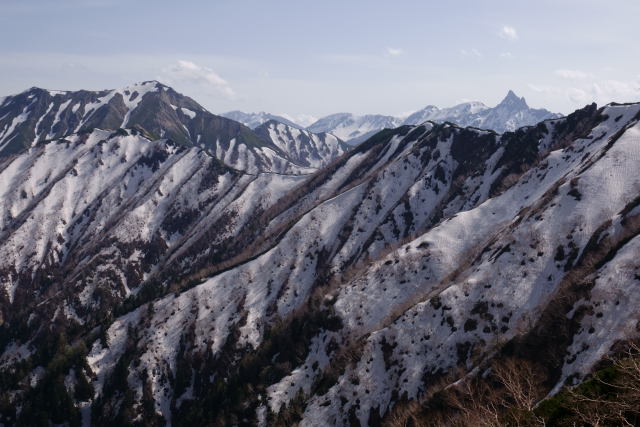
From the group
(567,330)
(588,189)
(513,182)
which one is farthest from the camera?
(513,182)

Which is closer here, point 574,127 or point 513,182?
point 513,182

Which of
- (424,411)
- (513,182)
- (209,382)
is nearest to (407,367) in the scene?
(424,411)

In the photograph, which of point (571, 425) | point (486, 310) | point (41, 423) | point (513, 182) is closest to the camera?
point (571, 425)

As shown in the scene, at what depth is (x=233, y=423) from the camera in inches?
4193

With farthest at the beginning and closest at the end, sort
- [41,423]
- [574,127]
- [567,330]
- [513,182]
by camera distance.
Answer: [574,127], [513,182], [41,423], [567,330]

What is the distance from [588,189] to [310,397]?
81.8 meters

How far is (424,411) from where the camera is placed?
72.8m

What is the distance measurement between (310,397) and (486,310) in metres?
42.9

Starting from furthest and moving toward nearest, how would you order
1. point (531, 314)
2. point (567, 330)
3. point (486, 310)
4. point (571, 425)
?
point (486, 310)
point (531, 314)
point (567, 330)
point (571, 425)

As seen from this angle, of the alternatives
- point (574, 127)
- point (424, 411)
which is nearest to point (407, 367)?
point (424, 411)

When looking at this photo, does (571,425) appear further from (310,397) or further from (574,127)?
(574,127)

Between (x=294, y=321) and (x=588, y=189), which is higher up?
(x=588, y=189)

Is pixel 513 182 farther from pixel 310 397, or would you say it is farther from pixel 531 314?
pixel 310 397

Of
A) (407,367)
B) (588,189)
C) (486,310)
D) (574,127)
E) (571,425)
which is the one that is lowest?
(407,367)
